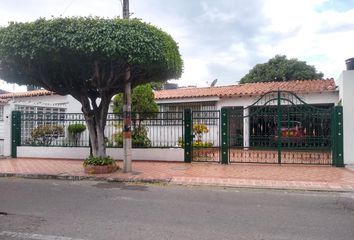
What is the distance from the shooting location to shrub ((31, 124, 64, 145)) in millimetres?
15117

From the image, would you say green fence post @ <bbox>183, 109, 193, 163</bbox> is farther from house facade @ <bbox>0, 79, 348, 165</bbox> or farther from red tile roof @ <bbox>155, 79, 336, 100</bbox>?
red tile roof @ <bbox>155, 79, 336, 100</bbox>

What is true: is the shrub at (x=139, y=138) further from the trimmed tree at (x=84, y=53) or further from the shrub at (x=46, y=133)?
the trimmed tree at (x=84, y=53)

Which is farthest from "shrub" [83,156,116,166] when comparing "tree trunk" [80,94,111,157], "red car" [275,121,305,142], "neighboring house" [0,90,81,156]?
"red car" [275,121,305,142]

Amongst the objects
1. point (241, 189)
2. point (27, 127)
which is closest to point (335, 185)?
point (241, 189)

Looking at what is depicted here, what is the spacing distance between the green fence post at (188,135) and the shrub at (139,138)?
1828 millimetres

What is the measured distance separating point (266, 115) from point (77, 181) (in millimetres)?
6618

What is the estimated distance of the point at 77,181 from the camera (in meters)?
10.1

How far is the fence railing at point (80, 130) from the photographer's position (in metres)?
14.3

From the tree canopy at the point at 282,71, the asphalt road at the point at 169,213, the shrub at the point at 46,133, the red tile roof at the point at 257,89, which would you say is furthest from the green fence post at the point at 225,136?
the tree canopy at the point at 282,71

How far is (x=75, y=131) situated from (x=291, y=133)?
8.72m

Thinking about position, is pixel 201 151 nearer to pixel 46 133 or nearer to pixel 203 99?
pixel 203 99

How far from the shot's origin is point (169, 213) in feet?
20.9

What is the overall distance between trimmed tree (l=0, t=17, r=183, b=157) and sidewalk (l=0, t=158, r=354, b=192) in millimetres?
1934

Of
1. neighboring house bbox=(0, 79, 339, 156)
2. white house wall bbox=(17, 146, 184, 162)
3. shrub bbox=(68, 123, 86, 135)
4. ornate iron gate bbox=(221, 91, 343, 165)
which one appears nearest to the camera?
ornate iron gate bbox=(221, 91, 343, 165)
